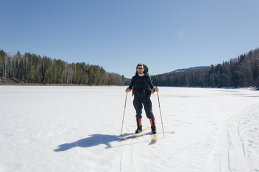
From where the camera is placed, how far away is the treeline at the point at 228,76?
61.2 meters

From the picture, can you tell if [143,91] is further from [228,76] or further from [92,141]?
[228,76]

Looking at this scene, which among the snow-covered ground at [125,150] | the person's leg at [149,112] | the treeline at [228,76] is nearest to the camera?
the snow-covered ground at [125,150]

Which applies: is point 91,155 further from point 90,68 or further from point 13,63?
point 90,68

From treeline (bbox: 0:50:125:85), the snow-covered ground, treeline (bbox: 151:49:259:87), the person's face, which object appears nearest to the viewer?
the snow-covered ground

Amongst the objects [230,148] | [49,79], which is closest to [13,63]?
[49,79]

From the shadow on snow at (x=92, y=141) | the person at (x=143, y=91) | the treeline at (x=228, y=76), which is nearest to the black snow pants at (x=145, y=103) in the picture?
the person at (x=143, y=91)

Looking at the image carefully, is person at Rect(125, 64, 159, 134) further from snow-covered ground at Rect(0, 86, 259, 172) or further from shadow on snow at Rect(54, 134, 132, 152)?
shadow on snow at Rect(54, 134, 132, 152)

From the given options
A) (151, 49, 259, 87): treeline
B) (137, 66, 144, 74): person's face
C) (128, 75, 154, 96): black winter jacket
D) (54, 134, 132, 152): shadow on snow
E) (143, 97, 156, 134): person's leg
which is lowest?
(54, 134, 132, 152): shadow on snow

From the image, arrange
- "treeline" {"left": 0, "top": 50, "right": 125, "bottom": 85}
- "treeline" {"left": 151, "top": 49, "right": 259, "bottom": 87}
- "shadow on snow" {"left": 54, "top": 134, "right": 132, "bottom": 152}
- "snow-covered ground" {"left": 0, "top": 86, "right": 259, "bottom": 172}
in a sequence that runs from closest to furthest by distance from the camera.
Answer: "snow-covered ground" {"left": 0, "top": 86, "right": 259, "bottom": 172}, "shadow on snow" {"left": 54, "top": 134, "right": 132, "bottom": 152}, "treeline" {"left": 151, "top": 49, "right": 259, "bottom": 87}, "treeline" {"left": 0, "top": 50, "right": 125, "bottom": 85}

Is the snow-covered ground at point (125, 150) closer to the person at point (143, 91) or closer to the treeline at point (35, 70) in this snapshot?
the person at point (143, 91)

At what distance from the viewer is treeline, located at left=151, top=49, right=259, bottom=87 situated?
201 ft

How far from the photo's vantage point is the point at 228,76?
8356 centimetres

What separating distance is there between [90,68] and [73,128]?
312ft

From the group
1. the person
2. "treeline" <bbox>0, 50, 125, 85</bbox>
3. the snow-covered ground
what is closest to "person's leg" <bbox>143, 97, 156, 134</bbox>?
the person
